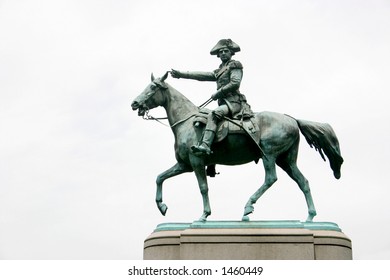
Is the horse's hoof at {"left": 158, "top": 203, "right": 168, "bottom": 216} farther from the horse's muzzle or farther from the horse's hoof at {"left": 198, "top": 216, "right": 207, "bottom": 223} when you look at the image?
the horse's muzzle

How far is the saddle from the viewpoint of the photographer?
14688 mm

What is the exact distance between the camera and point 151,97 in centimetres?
1547

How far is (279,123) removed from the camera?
49.0 feet

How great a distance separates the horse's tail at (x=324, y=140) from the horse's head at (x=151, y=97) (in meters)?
3.37

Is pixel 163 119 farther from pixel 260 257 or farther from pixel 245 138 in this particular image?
pixel 260 257

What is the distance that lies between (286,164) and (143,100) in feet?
12.2

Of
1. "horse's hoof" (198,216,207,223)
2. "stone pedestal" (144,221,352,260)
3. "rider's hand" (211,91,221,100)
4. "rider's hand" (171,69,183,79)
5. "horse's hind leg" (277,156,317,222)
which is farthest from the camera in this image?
"rider's hand" (171,69,183,79)

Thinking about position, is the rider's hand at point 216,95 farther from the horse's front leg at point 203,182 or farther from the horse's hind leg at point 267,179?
the horse's hind leg at point 267,179

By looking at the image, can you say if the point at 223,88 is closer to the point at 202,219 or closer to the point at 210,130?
the point at 210,130

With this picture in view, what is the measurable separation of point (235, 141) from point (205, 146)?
0.87m

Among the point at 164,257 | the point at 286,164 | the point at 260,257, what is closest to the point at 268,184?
the point at 286,164

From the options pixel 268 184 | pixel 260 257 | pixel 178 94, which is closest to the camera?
pixel 260 257

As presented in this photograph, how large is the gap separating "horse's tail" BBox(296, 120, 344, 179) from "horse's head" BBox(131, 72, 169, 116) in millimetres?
3368

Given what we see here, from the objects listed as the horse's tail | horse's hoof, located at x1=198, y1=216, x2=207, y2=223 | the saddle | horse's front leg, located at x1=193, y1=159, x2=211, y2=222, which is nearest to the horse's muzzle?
the saddle
